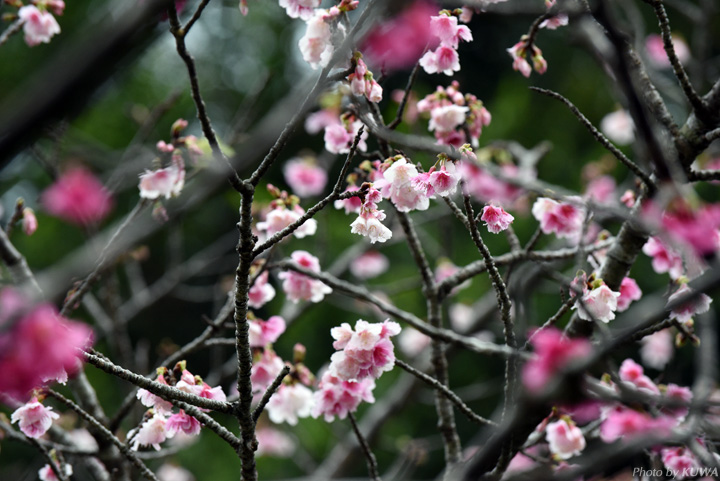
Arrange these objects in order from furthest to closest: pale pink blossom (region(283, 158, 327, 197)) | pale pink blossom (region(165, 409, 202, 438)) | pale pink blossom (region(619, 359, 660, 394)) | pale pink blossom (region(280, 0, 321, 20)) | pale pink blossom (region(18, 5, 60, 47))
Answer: pale pink blossom (region(283, 158, 327, 197)), pale pink blossom (region(18, 5, 60, 47)), pale pink blossom (region(619, 359, 660, 394)), pale pink blossom (region(280, 0, 321, 20)), pale pink blossom (region(165, 409, 202, 438))

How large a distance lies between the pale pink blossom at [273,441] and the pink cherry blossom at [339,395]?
2.39m

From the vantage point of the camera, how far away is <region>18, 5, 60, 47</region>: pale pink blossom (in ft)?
6.27

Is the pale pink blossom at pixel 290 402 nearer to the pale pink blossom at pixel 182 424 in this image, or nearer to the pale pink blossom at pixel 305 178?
the pale pink blossom at pixel 182 424

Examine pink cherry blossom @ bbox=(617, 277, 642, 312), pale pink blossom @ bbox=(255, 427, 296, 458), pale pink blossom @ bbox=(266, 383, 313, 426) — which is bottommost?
pale pink blossom @ bbox=(255, 427, 296, 458)

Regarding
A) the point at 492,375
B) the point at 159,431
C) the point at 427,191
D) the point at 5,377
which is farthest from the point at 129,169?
the point at 492,375

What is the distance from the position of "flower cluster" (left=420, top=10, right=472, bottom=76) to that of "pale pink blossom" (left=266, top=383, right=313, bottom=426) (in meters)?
0.90

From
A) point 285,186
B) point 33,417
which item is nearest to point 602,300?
point 33,417

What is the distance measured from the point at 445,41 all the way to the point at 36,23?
131cm

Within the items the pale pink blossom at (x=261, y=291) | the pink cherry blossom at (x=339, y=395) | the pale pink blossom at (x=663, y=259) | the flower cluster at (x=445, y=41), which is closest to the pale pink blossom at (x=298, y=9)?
the flower cluster at (x=445, y=41)

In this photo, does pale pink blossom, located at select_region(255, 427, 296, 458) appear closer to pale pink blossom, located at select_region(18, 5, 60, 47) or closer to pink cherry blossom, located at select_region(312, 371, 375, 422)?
pink cherry blossom, located at select_region(312, 371, 375, 422)

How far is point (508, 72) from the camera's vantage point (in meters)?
7.86

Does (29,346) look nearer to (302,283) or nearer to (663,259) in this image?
(302,283)

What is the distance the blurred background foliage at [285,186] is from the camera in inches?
140

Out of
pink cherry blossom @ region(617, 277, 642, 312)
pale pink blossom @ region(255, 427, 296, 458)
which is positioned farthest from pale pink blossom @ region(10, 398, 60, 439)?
pale pink blossom @ region(255, 427, 296, 458)
